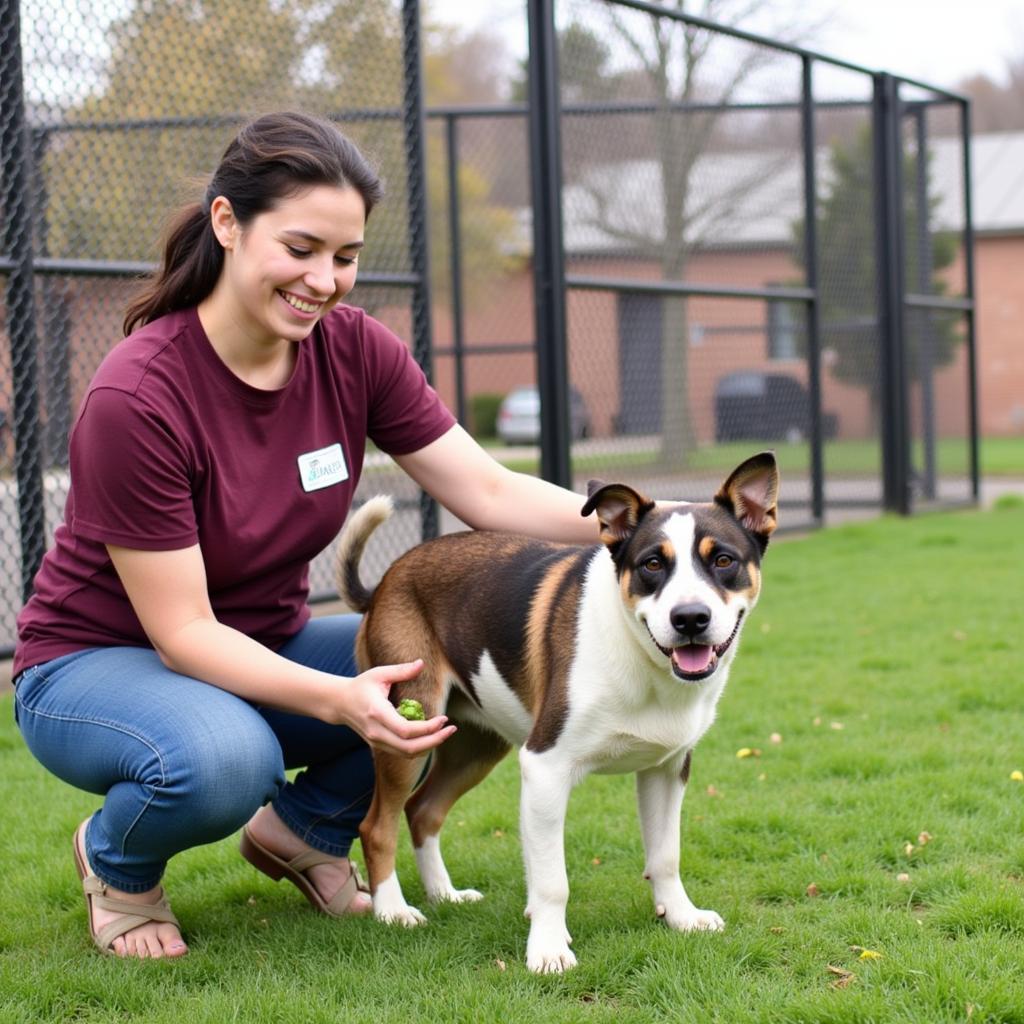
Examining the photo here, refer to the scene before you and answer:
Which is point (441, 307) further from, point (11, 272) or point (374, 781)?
point (374, 781)

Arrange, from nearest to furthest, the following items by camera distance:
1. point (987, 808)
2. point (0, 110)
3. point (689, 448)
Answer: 1. point (987, 808)
2. point (0, 110)
3. point (689, 448)

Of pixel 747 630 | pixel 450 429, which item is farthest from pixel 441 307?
pixel 450 429

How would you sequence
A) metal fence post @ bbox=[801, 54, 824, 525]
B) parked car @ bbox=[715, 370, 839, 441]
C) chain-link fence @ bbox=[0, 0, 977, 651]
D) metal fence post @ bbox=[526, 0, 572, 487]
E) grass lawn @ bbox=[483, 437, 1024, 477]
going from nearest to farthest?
chain-link fence @ bbox=[0, 0, 977, 651] → metal fence post @ bbox=[526, 0, 572, 487] → metal fence post @ bbox=[801, 54, 824, 525] → grass lawn @ bbox=[483, 437, 1024, 477] → parked car @ bbox=[715, 370, 839, 441]

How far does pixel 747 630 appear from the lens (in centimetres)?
692

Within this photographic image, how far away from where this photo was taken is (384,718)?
277cm

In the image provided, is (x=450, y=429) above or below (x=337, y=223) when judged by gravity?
below

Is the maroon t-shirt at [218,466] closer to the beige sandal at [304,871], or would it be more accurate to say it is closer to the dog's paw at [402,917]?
the beige sandal at [304,871]

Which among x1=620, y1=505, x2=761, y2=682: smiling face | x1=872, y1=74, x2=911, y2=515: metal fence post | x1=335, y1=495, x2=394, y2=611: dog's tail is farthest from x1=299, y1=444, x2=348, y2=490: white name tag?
x1=872, y1=74, x2=911, y2=515: metal fence post

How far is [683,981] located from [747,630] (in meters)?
4.14

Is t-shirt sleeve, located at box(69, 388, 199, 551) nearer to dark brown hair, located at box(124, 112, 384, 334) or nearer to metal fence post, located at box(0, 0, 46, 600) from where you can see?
dark brown hair, located at box(124, 112, 384, 334)

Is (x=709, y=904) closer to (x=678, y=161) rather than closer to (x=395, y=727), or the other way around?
(x=395, y=727)

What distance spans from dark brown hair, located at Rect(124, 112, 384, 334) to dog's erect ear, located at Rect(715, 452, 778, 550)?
108 cm

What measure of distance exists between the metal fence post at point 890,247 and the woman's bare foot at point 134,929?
9001 mm

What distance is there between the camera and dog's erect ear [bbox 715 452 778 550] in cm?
309
